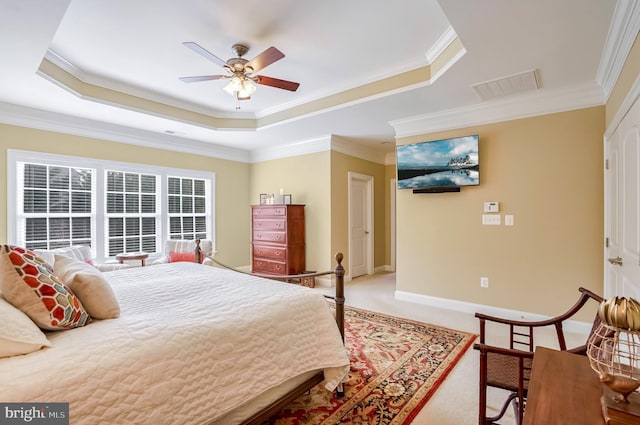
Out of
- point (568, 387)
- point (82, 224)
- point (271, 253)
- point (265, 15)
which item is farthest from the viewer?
point (271, 253)

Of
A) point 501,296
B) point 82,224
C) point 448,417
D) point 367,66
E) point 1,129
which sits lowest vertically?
point 448,417

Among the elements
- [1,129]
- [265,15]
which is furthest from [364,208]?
[1,129]

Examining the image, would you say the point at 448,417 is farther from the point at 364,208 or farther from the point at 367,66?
the point at 364,208

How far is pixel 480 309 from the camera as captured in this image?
3.76m

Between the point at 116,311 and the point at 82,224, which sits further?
the point at 82,224

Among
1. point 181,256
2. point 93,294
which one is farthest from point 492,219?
point 181,256

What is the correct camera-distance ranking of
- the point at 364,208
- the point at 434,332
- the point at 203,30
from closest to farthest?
the point at 203,30, the point at 434,332, the point at 364,208

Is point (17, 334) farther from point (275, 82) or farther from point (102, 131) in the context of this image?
point (102, 131)

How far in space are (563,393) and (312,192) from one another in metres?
4.76

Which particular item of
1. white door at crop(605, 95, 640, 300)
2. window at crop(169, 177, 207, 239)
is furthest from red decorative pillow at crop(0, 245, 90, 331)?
window at crop(169, 177, 207, 239)

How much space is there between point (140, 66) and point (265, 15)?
5.55 feet

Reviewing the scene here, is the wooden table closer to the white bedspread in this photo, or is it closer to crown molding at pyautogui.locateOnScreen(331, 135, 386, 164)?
the white bedspread

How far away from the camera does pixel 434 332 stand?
10.5 ft

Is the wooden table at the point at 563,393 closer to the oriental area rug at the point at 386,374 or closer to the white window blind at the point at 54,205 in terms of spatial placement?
the oriental area rug at the point at 386,374
